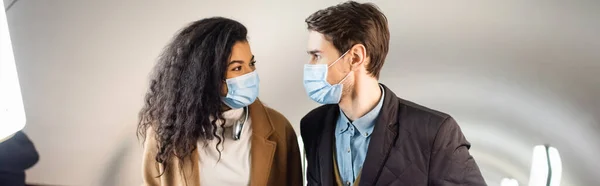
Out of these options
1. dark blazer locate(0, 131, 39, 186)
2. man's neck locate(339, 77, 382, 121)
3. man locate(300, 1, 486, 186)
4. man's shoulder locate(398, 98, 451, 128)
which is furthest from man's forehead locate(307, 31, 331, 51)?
dark blazer locate(0, 131, 39, 186)

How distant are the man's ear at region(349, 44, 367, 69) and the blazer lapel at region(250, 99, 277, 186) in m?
0.33

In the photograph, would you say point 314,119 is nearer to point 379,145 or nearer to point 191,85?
point 379,145

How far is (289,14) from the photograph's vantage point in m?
1.33

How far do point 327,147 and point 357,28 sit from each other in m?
0.32

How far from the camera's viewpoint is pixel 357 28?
113 cm

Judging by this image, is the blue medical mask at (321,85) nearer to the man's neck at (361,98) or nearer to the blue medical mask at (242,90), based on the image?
the man's neck at (361,98)

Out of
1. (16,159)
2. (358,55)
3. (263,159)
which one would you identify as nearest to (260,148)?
(263,159)

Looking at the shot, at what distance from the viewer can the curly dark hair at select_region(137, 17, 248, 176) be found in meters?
1.22

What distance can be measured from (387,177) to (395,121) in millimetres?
137

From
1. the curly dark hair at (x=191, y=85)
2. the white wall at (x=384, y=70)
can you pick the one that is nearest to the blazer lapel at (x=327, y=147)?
the white wall at (x=384, y=70)

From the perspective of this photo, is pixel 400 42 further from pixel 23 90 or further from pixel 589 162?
pixel 23 90

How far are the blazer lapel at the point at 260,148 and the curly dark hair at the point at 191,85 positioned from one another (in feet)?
0.32

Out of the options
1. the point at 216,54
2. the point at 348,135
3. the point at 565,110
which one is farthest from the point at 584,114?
the point at 216,54

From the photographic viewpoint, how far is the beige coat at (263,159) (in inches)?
51.3
